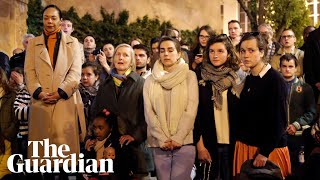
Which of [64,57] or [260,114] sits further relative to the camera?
[64,57]

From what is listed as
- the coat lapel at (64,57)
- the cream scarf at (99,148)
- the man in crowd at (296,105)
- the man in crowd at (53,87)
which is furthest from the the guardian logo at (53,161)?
the man in crowd at (296,105)

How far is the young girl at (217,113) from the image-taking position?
523 cm

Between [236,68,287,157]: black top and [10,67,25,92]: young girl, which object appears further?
[10,67,25,92]: young girl

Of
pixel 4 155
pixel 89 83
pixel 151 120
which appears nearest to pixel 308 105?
pixel 151 120

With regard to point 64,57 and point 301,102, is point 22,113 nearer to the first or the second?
point 64,57

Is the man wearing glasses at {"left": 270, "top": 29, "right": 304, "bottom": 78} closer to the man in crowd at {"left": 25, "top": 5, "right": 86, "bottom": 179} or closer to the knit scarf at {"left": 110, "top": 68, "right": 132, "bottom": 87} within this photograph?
the knit scarf at {"left": 110, "top": 68, "right": 132, "bottom": 87}

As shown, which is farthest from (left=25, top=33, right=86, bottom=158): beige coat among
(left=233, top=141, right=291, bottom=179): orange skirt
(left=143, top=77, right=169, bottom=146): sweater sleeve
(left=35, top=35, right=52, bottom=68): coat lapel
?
(left=233, top=141, right=291, bottom=179): orange skirt

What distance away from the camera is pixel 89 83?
6918 millimetres

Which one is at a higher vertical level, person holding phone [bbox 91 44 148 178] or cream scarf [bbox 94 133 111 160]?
person holding phone [bbox 91 44 148 178]

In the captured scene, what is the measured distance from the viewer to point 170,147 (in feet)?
17.3

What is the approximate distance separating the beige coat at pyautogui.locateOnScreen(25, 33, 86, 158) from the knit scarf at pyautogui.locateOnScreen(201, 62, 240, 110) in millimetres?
1795

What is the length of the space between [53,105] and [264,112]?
2650 mm

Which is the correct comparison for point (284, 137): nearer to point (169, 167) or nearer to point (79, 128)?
point (169, 167)

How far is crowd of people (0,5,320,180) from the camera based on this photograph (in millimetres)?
4820
